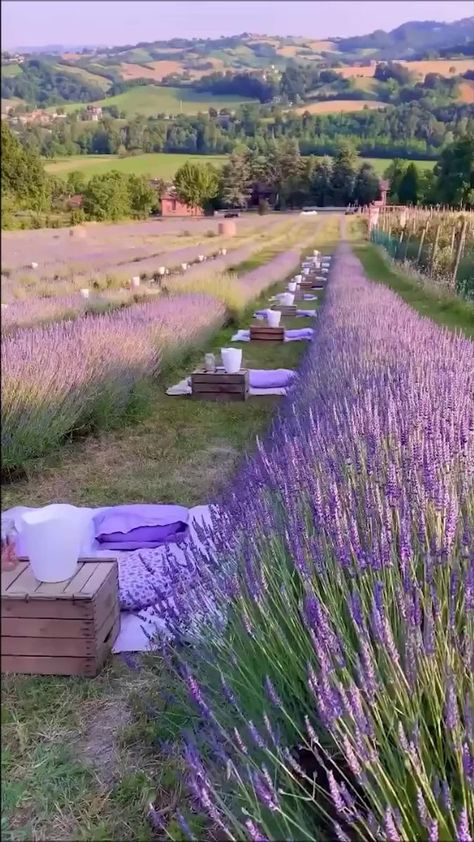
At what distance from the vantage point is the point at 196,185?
Answer: 18.4m

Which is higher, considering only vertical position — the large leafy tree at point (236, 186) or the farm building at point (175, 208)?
the large leafy tree at point (236, 186)

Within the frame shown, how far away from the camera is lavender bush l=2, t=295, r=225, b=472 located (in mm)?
4344

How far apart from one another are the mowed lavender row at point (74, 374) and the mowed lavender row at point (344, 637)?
183 cm

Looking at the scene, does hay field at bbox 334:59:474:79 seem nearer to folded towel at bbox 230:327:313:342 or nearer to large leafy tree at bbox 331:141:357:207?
large leafy tree at bbox 331:141:357:207

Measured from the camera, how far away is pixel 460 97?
13.4 feet

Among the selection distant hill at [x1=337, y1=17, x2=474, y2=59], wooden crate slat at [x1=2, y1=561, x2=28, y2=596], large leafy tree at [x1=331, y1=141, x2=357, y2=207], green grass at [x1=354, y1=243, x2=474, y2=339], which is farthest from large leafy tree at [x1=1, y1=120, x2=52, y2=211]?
large leafy tree at [x1=331, y1=141, x2=357, y2=207]

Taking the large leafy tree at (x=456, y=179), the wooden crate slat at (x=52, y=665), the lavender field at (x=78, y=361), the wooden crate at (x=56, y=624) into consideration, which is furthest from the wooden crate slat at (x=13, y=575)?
the large leafy tree at (x=456, y=179)

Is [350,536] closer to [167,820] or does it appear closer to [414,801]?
[414,801]

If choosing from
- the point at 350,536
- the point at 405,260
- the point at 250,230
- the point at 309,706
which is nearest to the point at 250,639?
the point at 309,706

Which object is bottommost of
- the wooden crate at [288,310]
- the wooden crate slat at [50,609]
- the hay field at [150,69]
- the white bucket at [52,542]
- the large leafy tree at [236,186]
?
the wooden crate at [288,310]

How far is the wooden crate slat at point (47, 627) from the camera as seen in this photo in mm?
2297

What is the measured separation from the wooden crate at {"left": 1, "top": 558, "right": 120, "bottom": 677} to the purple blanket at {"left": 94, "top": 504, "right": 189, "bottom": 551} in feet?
3.29

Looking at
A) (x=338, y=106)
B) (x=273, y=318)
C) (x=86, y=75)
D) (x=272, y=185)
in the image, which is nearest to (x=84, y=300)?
(x=273, y=318)

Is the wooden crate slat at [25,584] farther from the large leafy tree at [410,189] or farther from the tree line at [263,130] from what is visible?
the large leafy tree at [410,189]
